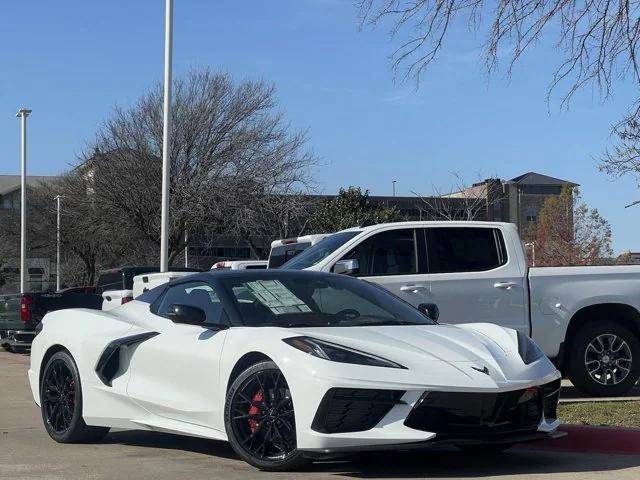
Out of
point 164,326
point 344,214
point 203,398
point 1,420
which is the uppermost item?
point 344,214

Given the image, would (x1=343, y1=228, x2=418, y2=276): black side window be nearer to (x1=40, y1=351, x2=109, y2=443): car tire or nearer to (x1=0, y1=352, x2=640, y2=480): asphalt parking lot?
(x1=0, y1=352, x2=640, y2=480): asphalt parking lot

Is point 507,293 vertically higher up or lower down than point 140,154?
lower down

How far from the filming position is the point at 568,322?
10.2 meters

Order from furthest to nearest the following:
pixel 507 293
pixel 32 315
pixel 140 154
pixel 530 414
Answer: pixel 140 154, pixel 32 315, pixel 507 293, pixel 530 414

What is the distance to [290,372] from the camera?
573 centimetres

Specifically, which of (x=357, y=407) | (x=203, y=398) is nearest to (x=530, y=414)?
(x=357, y=407)

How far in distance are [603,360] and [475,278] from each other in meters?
1.74

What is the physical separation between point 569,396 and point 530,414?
4.83 metres

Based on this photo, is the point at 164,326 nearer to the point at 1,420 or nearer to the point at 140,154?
the point at 1,420

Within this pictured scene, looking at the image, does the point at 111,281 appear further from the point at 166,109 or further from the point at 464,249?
Answer: the point at 464,249

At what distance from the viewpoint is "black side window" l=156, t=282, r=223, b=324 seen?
6828mm

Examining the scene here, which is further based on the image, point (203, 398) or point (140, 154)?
point (140, 154)

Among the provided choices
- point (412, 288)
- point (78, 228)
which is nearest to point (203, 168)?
point (78, 228)

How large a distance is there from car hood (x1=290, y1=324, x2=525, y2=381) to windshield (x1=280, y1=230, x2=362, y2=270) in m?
3.46
